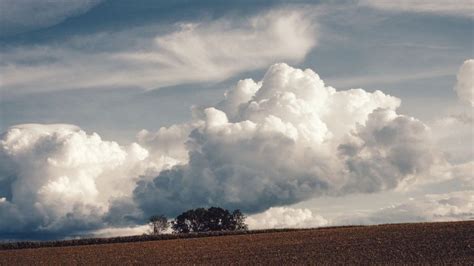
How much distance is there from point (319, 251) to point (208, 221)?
76.1m

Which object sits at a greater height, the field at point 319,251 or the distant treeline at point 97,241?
the distant treeline at point 97,241

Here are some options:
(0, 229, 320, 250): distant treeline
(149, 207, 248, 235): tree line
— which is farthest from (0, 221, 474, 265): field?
(149, 207, 248, 235): tree line

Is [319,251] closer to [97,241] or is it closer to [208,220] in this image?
[97,241]

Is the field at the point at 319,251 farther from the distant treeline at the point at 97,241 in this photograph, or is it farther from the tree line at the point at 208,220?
the tree line at the point at 208,220

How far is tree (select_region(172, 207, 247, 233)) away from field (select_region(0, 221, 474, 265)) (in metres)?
56.3

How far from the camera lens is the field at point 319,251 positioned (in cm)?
4356

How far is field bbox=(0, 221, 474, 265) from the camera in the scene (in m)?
43.6

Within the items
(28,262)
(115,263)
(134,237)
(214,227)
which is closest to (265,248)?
(115,263)

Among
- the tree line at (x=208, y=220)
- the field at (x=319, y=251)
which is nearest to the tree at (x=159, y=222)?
the tree line at (x=208, y=220)

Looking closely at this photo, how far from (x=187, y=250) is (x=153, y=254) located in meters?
3.28

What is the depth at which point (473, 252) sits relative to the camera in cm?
4344

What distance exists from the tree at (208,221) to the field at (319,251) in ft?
185

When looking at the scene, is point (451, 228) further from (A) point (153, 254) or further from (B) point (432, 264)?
(A) point (153, 254)

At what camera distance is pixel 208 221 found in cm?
12350
